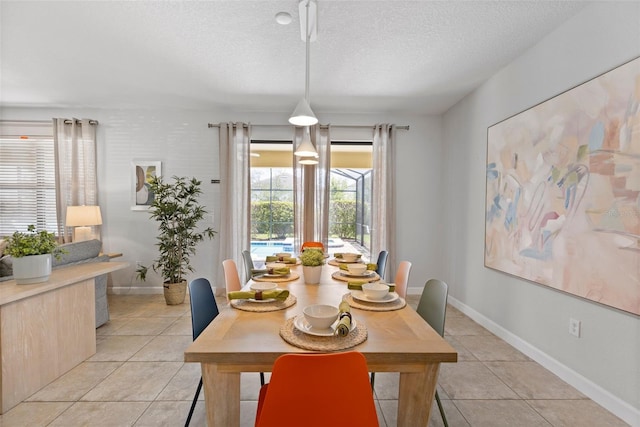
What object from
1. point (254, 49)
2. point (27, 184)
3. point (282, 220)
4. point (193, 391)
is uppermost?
point (254, 49)

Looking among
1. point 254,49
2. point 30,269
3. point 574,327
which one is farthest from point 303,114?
point 574,327

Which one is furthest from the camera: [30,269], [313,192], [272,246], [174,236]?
[272,246]

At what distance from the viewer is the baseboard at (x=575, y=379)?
1865 millimetres

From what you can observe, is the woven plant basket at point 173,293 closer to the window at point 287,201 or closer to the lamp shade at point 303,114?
the window at point 287,201

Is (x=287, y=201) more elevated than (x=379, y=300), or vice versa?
(x=287, y=201)

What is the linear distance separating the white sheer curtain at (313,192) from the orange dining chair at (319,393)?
142 inches

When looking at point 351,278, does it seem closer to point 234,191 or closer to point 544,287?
point 544,287

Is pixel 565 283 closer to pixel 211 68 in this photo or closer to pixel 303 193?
pixel 303 193

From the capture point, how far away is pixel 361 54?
2.93 meters

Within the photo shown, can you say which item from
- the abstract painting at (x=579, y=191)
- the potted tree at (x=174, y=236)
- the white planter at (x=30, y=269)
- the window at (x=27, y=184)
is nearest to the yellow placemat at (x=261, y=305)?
the white planter at (x=30, y=269)

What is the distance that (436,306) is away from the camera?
176cm

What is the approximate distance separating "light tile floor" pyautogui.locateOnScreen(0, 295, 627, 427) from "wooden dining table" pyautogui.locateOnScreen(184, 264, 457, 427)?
82cm

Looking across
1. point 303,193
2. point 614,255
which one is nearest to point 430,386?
point 614,255

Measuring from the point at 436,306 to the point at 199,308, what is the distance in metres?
1.32
